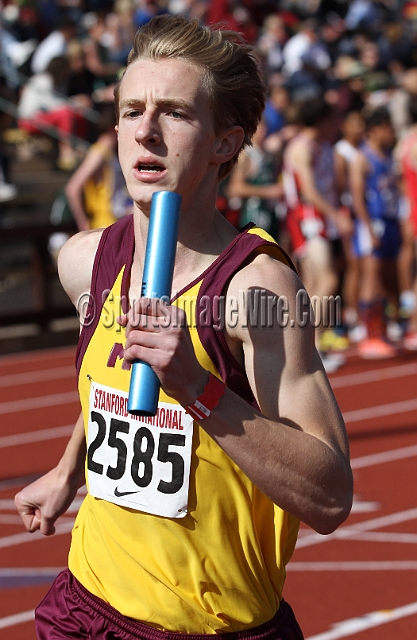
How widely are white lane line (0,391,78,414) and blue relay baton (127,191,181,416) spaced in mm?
6864

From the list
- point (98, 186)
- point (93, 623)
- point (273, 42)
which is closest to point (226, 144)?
point (93, 623)

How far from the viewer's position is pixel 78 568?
2438 millimetres

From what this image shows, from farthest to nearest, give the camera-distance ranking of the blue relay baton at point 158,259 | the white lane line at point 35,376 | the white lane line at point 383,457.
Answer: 1. the white lane line at point 35,376
2. the white lane line at point 383,457
3. the blue relay baton at point 158,259

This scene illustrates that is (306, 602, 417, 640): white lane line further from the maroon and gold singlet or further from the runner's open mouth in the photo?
the runner's open mouth

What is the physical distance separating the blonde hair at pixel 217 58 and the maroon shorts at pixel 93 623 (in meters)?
0.97

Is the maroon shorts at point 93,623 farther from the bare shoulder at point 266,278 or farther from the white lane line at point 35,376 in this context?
the white lane line at point 35,376

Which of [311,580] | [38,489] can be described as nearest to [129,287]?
[38,489]

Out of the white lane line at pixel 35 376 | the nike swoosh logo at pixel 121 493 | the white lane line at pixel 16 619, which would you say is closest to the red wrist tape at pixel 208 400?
the nike swoosh logo at pixel 121 493

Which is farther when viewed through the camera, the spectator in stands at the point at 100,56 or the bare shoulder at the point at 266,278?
the spectator in stands at the point at 100,56

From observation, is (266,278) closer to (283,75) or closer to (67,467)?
(67,467)

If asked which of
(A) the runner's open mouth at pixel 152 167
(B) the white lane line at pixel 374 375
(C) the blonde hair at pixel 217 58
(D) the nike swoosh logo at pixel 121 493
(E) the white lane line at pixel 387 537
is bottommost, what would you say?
(E) the white lane line at pixel 387 537

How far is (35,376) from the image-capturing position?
32.2 feet

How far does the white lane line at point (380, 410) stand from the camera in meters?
7.78

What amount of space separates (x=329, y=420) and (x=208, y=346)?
0.28 m
